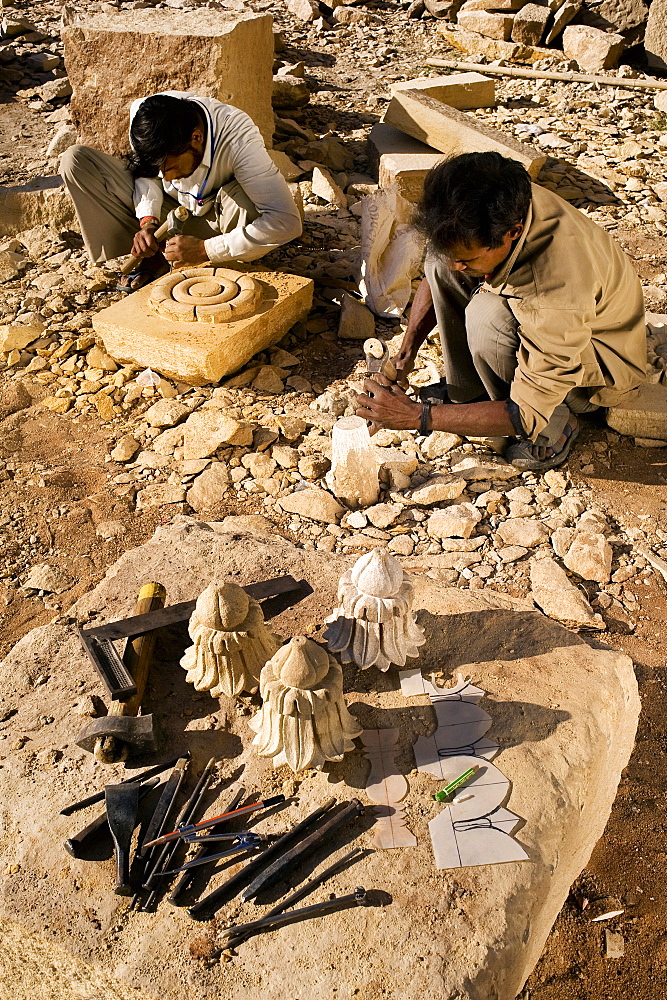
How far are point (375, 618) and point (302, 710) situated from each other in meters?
0.42

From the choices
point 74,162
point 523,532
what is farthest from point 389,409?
point 74,162

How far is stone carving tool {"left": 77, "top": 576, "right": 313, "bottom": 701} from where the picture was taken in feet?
8.18

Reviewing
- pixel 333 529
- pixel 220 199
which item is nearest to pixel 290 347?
pixel 220 199

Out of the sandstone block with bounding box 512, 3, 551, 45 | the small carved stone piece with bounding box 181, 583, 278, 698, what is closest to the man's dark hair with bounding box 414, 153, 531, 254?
the small carved stone piece with bounding box 181, 583, 278, 698

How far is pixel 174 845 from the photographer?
7.13 ft

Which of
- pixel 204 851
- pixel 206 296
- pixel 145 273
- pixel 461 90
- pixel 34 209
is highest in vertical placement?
pixel 461 90

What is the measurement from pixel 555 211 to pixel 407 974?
279cm

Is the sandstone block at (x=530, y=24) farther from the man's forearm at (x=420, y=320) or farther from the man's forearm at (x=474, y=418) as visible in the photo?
the man's forearm at (x=474, y=418)

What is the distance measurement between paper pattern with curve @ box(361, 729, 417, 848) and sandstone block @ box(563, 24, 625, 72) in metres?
8.44

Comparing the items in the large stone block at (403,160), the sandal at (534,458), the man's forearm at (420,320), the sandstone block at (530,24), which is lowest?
the sandal at (534,458)

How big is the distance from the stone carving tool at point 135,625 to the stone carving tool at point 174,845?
36cm

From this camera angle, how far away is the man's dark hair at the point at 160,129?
4.15 m

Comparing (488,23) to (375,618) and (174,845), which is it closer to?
(375,618)

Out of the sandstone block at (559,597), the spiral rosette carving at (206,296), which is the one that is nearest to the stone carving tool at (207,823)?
the sandstone block at (559,597)
